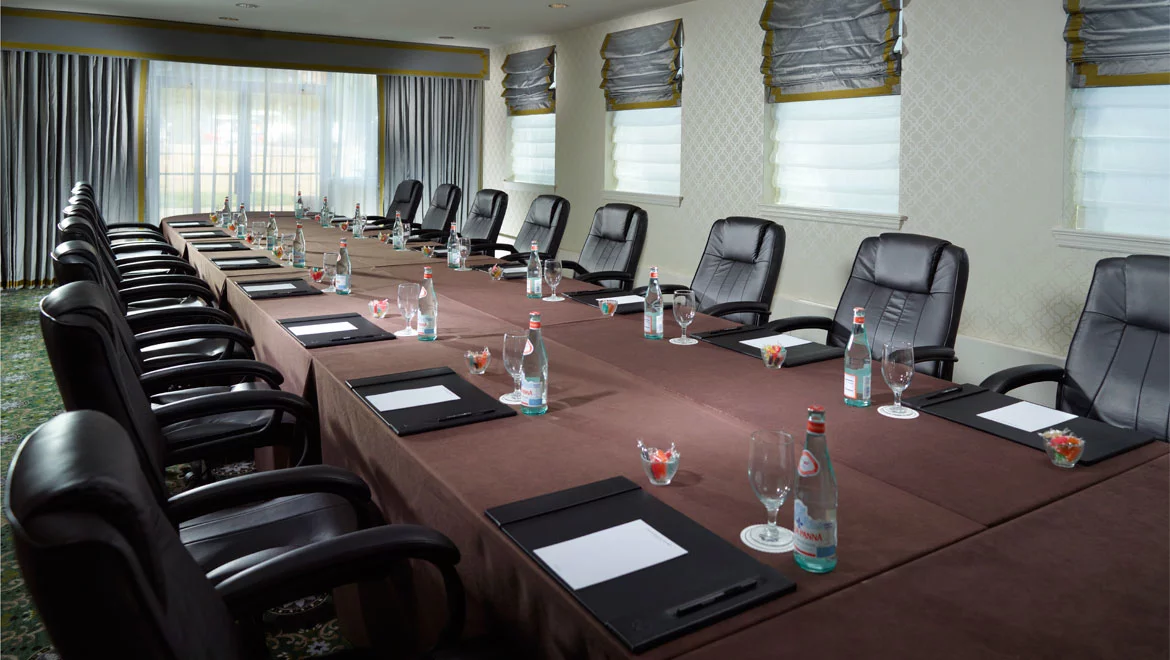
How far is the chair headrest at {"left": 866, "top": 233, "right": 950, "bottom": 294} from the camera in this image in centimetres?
314

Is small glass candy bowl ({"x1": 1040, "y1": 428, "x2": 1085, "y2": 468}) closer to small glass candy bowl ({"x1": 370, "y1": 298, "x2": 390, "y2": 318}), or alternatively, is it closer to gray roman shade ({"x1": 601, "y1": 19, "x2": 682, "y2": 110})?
small glass candy bowl ({"x1": 370, "y1": 298, "x2": 390, "y2": 318})

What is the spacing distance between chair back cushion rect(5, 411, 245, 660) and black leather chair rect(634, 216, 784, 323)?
2871 mm

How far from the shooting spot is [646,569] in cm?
127

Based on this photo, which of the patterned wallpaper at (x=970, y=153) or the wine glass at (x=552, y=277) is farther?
the patterned wallpaper at (x=970, y=153)

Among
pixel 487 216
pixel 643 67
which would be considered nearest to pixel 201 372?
pixel 487 216

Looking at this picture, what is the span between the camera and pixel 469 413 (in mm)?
1979

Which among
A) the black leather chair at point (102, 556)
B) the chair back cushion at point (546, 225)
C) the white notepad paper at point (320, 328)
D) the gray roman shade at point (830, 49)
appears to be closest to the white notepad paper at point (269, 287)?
the white notepad paper at point (320, 328)

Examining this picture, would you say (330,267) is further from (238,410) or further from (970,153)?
(970,153)

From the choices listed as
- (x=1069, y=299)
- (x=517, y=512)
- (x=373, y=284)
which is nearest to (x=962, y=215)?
(x=1069, y=299)

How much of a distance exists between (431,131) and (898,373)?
8.44 metres

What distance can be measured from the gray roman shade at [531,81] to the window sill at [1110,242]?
5202 mm

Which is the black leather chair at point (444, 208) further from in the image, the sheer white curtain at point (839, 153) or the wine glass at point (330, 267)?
the wine glass at point (330, 267)

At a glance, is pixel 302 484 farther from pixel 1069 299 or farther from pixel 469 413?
pixel 1069 299

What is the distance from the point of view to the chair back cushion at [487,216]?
639cm
